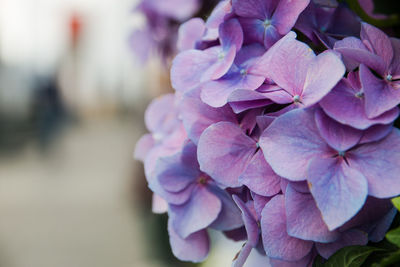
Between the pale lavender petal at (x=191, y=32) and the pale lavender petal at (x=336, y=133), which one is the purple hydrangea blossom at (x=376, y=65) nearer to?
the pale lavender petal at (x=336, y=133)

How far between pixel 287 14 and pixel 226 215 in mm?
147

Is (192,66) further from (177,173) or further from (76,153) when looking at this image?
(76,153)

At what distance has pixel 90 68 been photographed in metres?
11.9

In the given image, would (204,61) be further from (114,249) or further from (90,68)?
(90,68)

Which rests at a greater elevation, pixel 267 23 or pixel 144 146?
pixel 267 23

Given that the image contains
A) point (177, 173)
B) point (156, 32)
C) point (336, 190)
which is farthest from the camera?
point (156, 32)

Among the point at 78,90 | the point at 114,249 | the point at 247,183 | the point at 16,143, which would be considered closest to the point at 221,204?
the point at 247,183

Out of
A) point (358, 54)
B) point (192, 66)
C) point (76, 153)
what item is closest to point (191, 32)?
point (192, 66)

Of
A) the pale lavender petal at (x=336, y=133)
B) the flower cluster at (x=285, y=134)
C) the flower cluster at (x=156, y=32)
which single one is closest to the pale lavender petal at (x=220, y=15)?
the flower cluster at (x=285, y=134)

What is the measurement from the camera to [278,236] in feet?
0.99

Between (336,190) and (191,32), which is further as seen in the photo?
(191,32)

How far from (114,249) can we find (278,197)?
2974 mm

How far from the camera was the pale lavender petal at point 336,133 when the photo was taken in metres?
0.28

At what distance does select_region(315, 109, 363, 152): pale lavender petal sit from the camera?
0.28 metres
